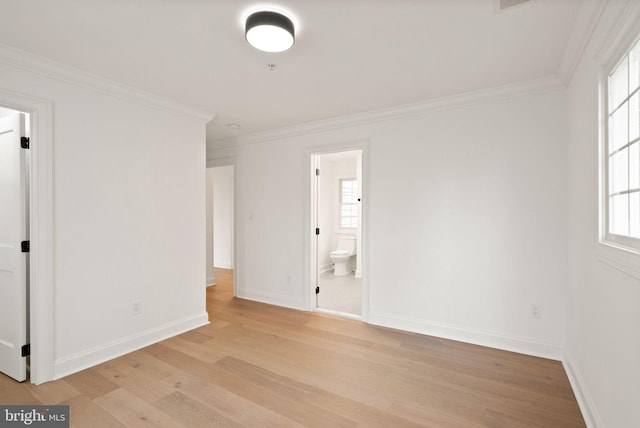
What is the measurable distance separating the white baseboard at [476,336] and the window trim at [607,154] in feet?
4.60

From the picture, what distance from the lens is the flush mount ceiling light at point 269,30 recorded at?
176 cm

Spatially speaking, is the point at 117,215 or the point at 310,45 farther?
the point at 117,215

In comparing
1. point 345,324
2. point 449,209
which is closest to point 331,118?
point 449,209

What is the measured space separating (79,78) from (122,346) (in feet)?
7.68

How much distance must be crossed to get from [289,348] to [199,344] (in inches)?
35.5

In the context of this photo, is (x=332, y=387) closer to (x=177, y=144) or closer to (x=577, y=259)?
(x=577, y=259)

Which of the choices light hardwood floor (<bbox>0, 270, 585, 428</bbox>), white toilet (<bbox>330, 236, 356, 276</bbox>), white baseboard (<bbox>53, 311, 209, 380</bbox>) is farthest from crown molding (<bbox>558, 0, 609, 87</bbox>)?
white toilet (<bbox>330, 236, 356, 276</bbox>)

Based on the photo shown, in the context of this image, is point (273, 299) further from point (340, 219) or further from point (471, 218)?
point (340, 219)

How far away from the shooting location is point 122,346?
281 centimetres

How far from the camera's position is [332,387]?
2.29m

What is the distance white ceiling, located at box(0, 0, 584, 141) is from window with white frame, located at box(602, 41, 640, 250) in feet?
1.71

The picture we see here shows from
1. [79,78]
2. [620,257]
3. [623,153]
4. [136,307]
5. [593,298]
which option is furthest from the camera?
[136,307]

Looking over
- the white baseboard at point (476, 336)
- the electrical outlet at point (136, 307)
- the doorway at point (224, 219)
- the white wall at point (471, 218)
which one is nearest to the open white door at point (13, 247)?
the electrical outlet at point (136, 307)

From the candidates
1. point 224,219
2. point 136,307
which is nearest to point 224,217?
point 224,219
